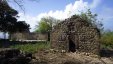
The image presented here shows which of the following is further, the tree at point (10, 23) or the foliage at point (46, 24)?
the foliage at point (46, 24)

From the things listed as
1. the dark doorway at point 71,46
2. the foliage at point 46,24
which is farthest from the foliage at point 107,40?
the foliage at point 46,24

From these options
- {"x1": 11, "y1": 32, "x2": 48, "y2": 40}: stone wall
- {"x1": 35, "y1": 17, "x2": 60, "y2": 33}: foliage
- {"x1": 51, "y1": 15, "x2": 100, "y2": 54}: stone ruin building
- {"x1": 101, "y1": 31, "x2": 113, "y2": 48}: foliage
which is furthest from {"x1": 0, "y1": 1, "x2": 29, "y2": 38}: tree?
{"x1": 35, "y1": 17, "x2": 60, "y2": 33}: foliage

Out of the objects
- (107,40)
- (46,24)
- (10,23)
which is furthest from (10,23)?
(46,24)

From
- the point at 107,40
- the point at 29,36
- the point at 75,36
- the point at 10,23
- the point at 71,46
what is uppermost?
the point at 10,23

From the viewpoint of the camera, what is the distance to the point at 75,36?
26.3 metres

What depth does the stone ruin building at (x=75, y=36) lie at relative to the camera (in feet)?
83.4

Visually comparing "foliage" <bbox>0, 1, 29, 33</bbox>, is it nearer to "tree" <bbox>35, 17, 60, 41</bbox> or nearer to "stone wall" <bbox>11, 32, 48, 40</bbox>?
"stone wall" <bbox>11, 32, 48, 40</bbox>

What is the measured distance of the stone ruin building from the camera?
2542cm

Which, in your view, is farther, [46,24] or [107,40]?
[46,24]

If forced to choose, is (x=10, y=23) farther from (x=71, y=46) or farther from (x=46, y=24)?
(x=46, y=24)

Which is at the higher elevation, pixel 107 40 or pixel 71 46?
pixel 107 40

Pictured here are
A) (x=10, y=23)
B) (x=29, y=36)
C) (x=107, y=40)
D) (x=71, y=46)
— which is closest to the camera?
(x=71, y=46)

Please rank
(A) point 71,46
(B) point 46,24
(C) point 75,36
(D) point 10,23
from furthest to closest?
1. (B) point 46,24
2. (D) point 10,23
3. (A) point 71,46
4. (C) point 75,36

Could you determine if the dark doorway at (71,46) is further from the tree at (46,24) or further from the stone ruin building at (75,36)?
the tree at (46,24)
